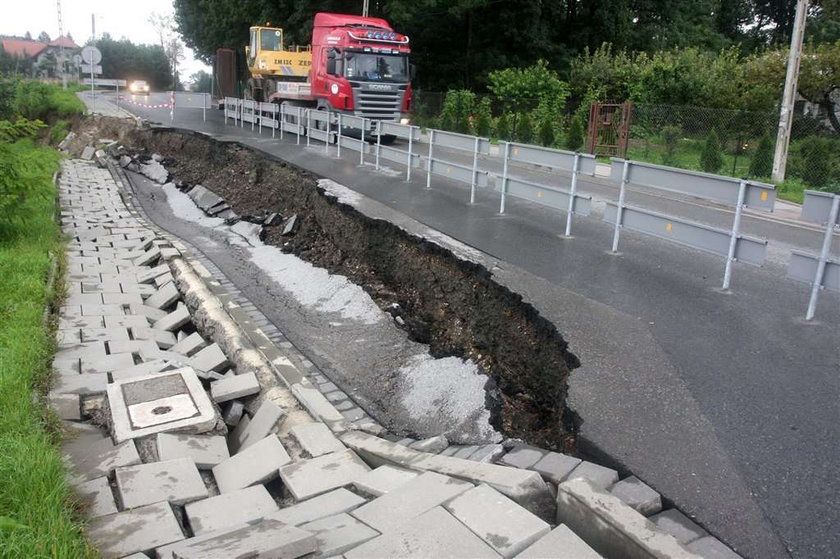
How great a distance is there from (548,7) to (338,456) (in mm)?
37902

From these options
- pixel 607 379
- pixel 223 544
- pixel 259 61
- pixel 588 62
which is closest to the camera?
pixel 223 544

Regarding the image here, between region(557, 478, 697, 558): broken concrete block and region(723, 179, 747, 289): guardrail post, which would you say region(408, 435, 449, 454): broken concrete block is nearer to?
region(557, 478, 697, 558): broken concrete block

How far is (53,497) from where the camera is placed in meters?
3.55

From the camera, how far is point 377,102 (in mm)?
22094

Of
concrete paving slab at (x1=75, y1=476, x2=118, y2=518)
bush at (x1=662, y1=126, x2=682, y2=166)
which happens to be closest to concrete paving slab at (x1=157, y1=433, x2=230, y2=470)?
concrete paving slab at (x1=75, y1=476, x2=118, y2=518)

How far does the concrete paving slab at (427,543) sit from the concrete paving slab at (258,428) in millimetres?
2291

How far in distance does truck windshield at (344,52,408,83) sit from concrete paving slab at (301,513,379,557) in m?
19.7

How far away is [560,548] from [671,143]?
20.4 meters

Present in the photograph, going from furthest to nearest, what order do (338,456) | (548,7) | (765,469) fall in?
(548,7), (338,456), (765,469)

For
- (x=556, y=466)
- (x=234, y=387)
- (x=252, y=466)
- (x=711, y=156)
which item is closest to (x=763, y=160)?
(x=711, y=156)

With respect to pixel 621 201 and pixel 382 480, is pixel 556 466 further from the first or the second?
pixel 621 201

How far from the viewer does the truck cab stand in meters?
21.7

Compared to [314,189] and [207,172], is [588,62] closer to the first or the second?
[207,172]

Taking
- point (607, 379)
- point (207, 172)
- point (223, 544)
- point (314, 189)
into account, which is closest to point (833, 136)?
point (314, 189)
